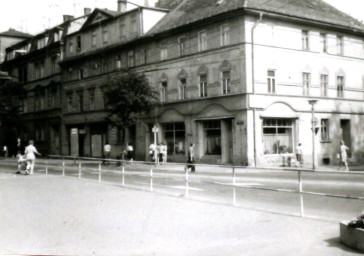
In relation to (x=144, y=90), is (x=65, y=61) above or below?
above

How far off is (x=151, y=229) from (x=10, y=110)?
46698mm

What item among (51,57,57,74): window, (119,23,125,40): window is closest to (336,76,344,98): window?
(119,23,125,40): window

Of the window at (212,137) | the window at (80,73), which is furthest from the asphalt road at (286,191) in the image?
the window at (80,73)

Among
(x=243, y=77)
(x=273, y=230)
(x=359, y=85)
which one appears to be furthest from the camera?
(x=359, y=85)

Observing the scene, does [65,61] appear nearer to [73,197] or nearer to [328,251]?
[73,197]

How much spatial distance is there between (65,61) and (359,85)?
2907 centimetres

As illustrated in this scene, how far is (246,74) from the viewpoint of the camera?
103 feet

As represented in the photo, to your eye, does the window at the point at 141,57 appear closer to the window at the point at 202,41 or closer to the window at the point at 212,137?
the window at the point at 202,41

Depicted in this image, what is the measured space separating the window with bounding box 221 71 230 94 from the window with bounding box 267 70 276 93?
2693 millimetres

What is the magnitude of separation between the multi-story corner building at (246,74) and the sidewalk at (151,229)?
19.3 metres

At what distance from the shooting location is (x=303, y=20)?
33906mm

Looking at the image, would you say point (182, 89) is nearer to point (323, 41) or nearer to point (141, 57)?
point (141, 57)

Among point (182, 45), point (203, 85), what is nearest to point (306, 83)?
point (203, 85)

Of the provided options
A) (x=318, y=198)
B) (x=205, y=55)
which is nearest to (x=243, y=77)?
(x=205, y=55)
